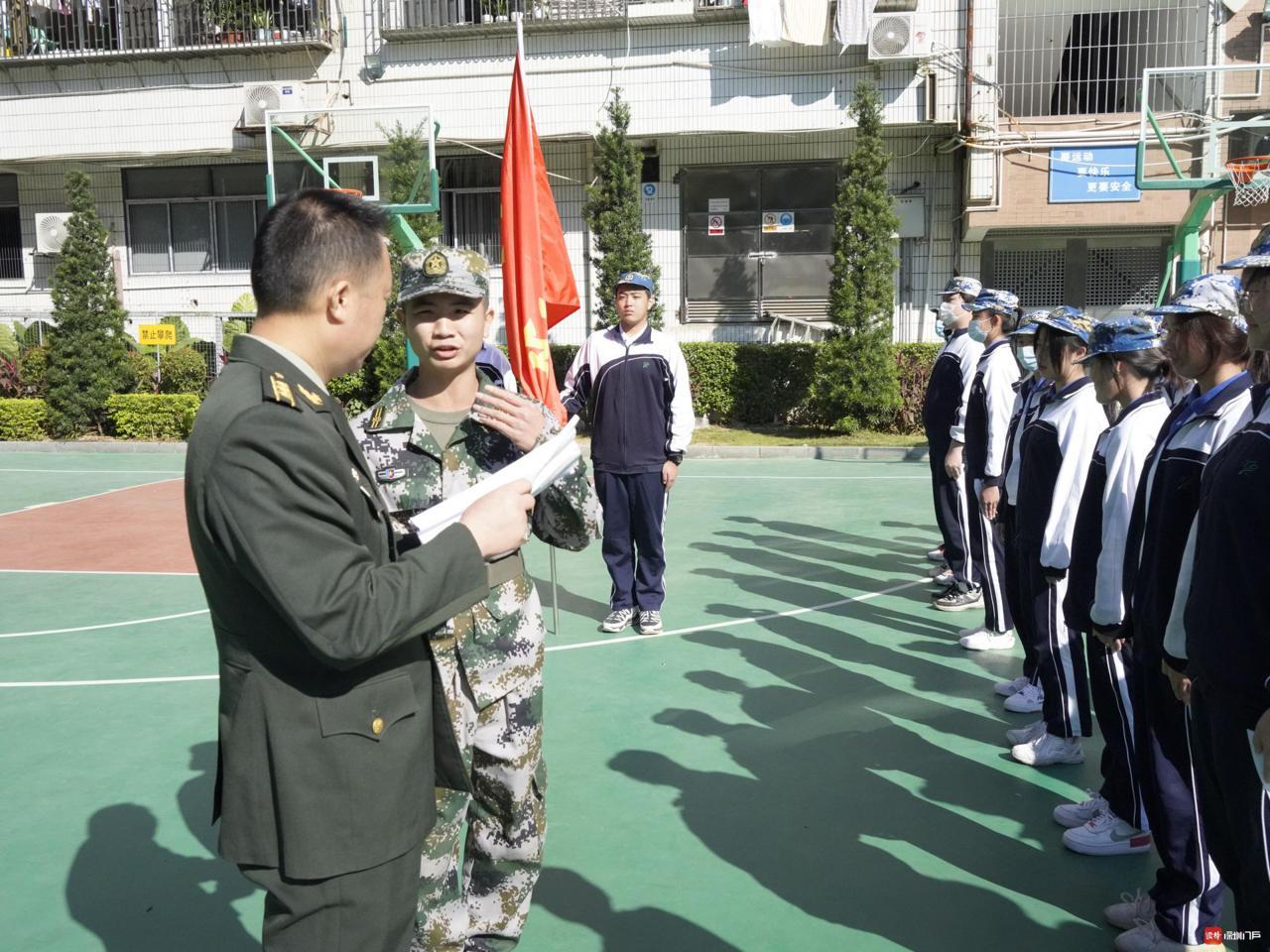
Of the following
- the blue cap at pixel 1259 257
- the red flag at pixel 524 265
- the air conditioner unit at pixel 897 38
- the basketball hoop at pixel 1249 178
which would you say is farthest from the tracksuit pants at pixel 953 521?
the air conditioner unit at pixel 897 38

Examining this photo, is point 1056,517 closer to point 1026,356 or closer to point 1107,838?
point 1107,838

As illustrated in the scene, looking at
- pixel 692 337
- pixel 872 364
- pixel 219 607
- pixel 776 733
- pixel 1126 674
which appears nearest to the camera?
pixel 219 607

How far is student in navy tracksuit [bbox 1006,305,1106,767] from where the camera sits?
4352 millimetres

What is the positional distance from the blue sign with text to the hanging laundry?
3.24 metres

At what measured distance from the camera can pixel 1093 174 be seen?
1602 cm

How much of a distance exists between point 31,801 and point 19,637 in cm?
282

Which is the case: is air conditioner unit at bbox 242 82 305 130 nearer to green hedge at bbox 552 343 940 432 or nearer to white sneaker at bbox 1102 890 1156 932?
green hedge at bbox 552 343 940 432

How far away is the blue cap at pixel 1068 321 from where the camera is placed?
180 inches

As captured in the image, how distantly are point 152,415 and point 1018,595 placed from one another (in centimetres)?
1545

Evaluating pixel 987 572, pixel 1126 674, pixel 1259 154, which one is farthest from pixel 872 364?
pixel 1126 674

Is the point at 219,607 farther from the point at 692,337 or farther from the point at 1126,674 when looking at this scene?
the point at 692,337

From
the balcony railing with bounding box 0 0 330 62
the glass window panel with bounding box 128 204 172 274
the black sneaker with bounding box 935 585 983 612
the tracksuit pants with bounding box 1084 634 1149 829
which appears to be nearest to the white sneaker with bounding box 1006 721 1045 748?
the tracksuit pants with bounding box 1084 634 1149 829

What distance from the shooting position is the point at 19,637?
22.7 feet

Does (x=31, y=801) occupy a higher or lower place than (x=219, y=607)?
lower
